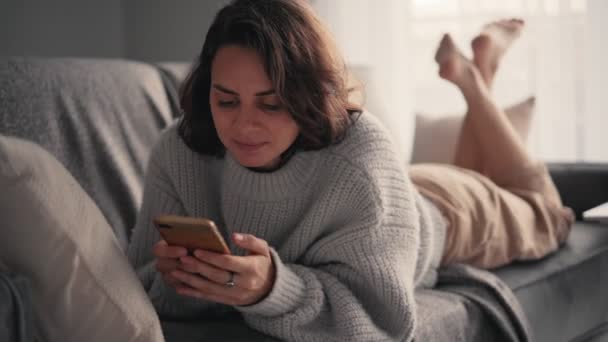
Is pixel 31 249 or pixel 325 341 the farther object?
pixel 325 341

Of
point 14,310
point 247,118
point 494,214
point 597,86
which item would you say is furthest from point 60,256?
point 597,86

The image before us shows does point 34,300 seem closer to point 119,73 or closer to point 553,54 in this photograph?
point 119,73

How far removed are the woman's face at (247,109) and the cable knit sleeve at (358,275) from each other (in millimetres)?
150

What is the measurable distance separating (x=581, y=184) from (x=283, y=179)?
125 cm

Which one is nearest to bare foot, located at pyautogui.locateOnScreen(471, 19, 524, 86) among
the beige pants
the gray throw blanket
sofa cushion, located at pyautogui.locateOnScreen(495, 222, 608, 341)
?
the beige pants

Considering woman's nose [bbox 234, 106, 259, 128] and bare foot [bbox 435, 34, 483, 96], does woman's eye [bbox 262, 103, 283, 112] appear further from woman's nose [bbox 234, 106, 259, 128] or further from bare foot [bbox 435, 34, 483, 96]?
bare foot [bbox 435, 34, 483, 96]

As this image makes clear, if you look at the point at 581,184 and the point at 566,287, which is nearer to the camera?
the point at 566,287

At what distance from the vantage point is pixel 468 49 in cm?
352

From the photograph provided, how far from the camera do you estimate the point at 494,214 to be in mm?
1921

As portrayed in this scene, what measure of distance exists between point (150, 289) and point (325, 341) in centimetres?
31

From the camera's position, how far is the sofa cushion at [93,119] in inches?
62.3

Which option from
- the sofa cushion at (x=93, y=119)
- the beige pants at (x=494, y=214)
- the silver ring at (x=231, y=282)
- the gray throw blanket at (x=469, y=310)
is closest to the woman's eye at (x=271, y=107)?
the silver ring at (x=231, y=282)

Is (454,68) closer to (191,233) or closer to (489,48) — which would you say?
(489,48)

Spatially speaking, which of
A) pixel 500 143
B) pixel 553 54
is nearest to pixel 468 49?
pixel 553 54
